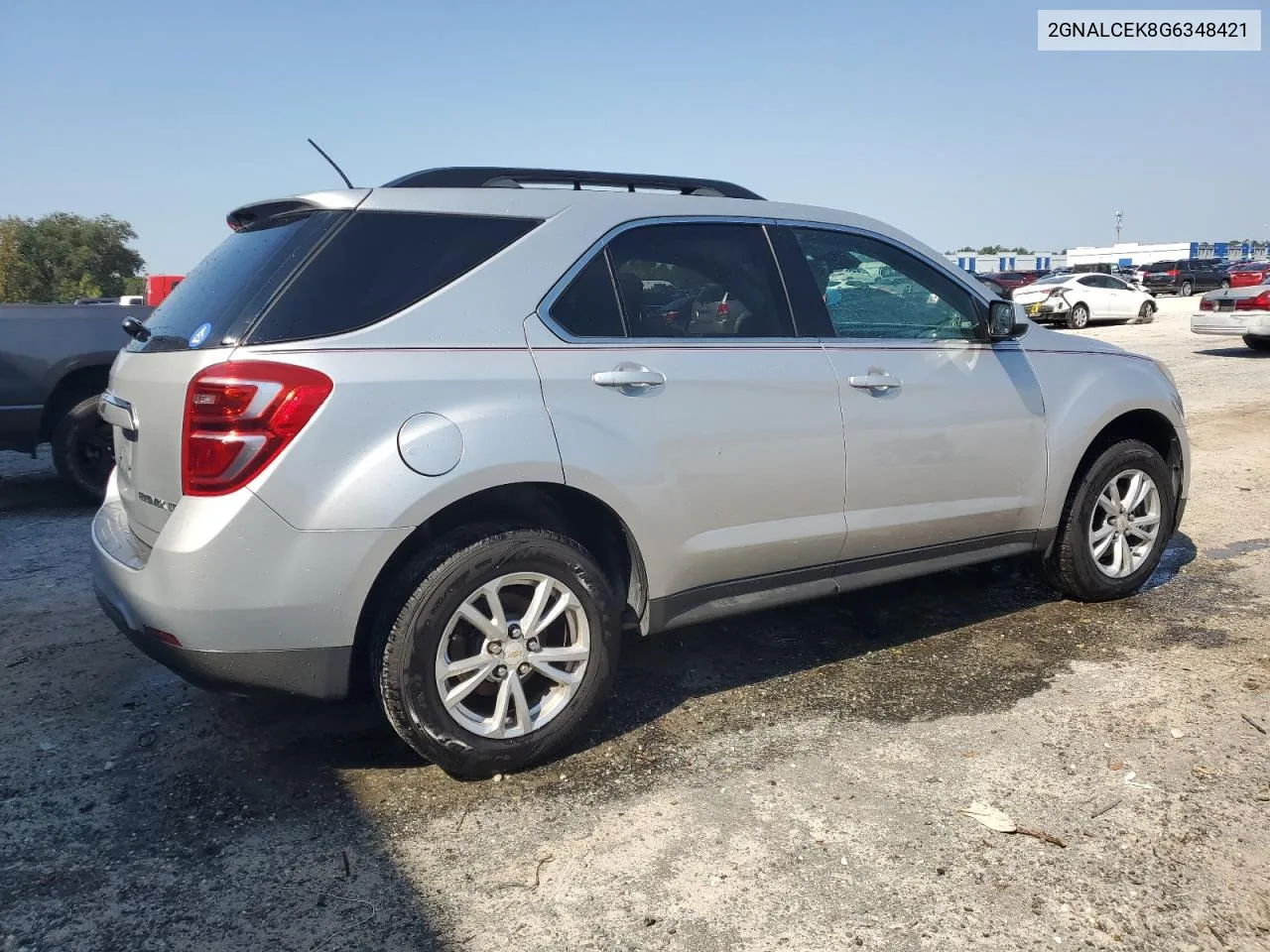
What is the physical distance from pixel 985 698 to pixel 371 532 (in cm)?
236

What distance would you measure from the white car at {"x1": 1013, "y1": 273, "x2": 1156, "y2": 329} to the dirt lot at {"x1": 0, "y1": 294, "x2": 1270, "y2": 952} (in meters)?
22.3

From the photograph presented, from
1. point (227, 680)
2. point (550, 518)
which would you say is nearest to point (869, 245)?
point (550, 518)

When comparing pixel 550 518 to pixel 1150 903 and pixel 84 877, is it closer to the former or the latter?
pixel 84 877

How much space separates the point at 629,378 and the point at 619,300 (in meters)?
0.31

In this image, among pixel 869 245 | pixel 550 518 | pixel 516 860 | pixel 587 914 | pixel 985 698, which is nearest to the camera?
pixel 587 914

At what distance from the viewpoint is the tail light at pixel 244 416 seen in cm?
280

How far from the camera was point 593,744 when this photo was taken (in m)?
3.49

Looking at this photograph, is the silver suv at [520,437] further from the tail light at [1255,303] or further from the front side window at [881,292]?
the tail light at [1255,303]

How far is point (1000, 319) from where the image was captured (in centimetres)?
426

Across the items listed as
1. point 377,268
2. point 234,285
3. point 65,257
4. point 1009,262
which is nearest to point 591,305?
point 377,268

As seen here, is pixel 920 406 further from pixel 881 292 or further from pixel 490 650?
pixel 490 650

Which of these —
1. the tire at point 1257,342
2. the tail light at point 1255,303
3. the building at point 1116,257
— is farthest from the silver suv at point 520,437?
the building at point 1116,257

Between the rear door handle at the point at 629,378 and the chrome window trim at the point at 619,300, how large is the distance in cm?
10

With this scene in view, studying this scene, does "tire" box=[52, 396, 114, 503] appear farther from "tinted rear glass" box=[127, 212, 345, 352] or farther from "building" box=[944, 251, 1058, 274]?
"building" box=[944, 251, 1058, 274]
